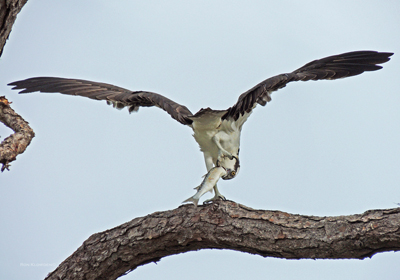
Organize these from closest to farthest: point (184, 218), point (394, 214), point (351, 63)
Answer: point (394, 214) → point (184, 218) → point (351, 63)

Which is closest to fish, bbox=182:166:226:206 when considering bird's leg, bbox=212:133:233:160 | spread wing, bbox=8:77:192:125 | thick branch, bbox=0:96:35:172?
bird's leg, bbox=212:133:233:160

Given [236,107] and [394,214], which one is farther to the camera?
[236,107]

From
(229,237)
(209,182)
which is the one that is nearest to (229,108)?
(209,182)

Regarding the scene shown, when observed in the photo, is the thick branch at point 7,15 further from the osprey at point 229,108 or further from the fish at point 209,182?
the fish at point 209,182

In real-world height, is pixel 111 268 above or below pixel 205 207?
below

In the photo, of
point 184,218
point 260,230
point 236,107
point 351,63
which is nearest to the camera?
point 260,230

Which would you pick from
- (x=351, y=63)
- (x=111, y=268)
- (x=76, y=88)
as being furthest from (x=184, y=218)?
(x=351, y=63)

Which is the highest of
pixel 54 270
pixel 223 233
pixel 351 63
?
pixel 351 63

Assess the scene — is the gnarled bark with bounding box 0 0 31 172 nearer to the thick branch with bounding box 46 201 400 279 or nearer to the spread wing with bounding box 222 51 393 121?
the thick branch with bounding box 46 201 400 279

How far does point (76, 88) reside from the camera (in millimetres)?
4758

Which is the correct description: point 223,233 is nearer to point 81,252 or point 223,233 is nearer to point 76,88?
point 81,252

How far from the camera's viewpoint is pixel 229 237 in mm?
3404

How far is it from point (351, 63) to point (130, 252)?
2.79 meters

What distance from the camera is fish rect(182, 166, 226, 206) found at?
11.7ft
